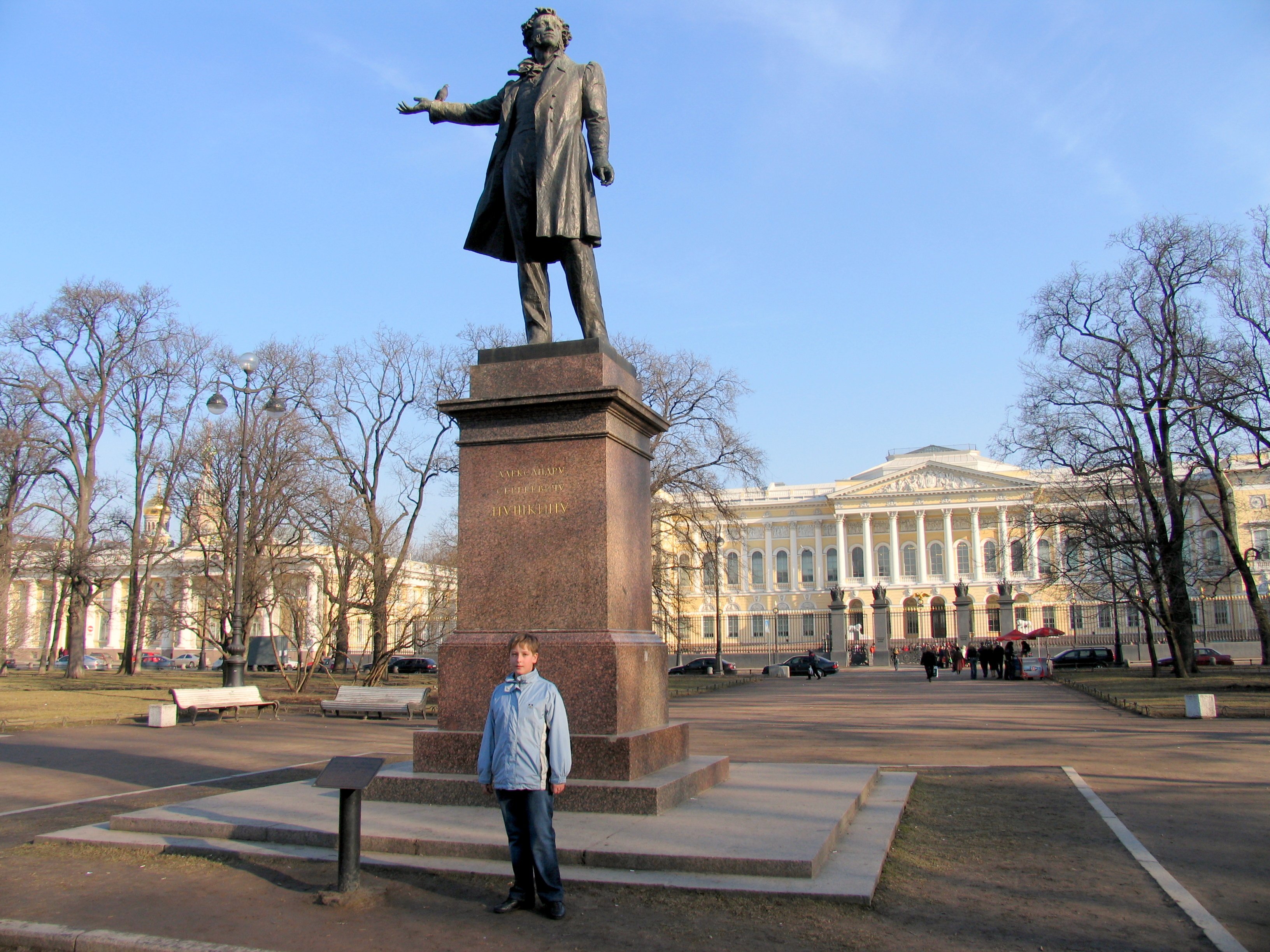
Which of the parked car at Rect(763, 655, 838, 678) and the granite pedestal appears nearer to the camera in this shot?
the granite pedestal

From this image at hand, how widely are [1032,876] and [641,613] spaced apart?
3393 millimetres

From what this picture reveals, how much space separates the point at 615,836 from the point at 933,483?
3514 inches

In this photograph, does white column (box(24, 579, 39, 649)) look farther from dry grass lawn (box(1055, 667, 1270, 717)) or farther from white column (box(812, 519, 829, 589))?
white column (box(812, 519, 829, 589))

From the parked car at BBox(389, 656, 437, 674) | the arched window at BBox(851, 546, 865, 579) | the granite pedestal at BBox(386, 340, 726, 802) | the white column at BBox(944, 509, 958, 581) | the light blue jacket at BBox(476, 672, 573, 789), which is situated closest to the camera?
the light blue jacket at BBox(476, 672, 573, 789)

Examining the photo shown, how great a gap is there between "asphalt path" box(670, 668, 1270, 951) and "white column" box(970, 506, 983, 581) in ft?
204

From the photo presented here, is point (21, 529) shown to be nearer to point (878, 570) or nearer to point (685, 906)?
point (685, 906)

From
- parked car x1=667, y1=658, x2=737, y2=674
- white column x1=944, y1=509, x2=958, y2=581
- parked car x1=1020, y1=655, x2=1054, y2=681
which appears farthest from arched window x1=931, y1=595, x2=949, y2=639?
parked car x1=1020, y1=655, x2=1054, y2=681

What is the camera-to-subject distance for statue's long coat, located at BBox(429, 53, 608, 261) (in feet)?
27.1

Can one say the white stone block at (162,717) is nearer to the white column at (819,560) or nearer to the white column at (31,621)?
the white column at (31,621)

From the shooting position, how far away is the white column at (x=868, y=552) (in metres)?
91.9

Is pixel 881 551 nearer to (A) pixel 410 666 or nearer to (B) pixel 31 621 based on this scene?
(A) pixel 410 666

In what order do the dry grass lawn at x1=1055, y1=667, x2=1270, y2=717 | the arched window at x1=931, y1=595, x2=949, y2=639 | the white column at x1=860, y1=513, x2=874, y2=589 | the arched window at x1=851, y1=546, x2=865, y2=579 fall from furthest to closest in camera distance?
1. the arched window at x1=851, y1=546, x2=865, y2=579
2. the white column at x1=860, y1=513, x2=874, y2=589
3. the arched window at x1=931, y1=595, x2=949, y2=639
4. the dry grass lawn at x1=1055, y1=667, x2=1270, y2=717

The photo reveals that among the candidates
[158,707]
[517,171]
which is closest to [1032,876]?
[517,171]

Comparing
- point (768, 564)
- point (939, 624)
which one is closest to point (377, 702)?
point (939, 624)
